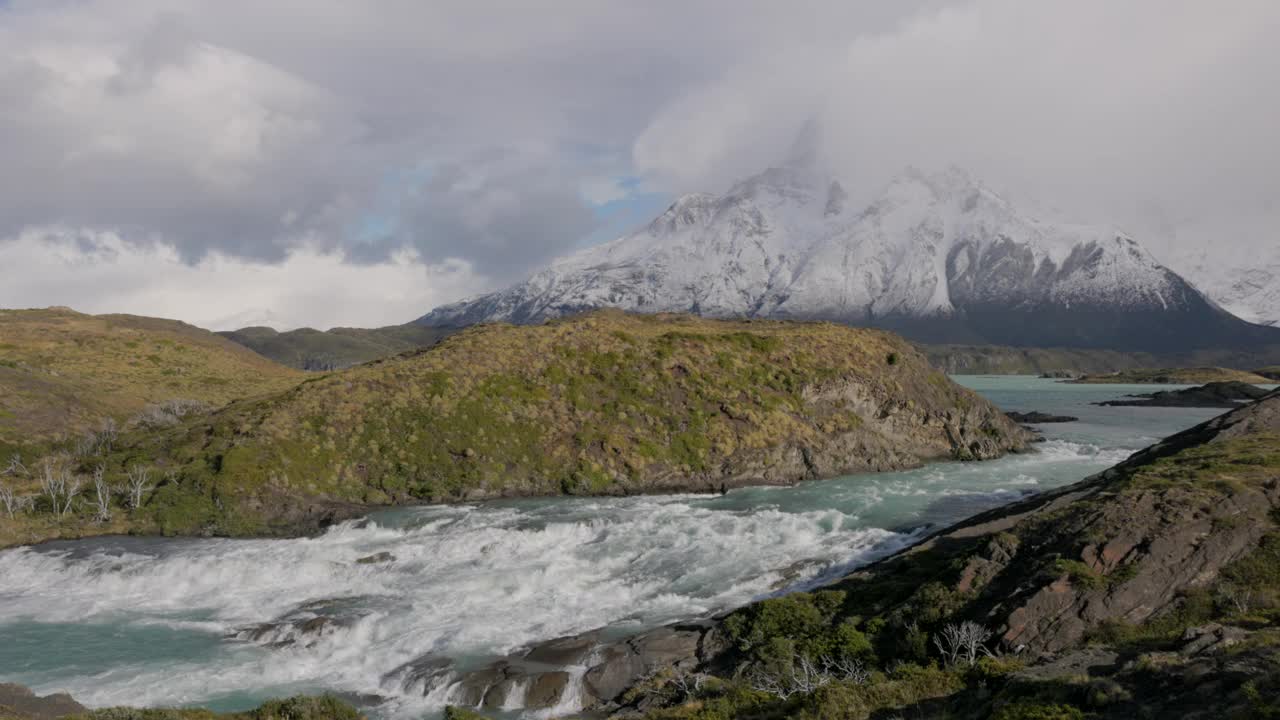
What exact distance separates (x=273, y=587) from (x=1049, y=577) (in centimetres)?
3805

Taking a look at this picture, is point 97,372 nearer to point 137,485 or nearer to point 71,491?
point 71,491

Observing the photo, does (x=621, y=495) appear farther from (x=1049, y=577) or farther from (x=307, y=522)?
(x=1049, y=577)

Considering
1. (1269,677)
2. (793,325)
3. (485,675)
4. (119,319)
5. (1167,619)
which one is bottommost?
(485,675)

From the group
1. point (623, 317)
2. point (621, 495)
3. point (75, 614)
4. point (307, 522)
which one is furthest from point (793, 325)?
point (75, 614)

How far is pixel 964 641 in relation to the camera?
21.5 metres

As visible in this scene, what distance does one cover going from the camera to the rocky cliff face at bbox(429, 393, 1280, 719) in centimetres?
1484

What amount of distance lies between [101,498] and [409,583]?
2805 centimetres

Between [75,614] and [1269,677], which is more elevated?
[1269,677]

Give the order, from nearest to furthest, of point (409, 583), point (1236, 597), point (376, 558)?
point (1236, 597)
point (409, 583)
point (376, 558)

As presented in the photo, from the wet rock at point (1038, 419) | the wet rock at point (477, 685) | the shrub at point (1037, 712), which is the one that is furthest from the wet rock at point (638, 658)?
the wet rock at point (1038, 419)

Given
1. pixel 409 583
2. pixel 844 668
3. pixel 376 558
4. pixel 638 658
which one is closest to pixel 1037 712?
pixel 844 668

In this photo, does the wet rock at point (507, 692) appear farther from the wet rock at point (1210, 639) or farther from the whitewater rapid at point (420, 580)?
the wet rock at point (1210, 639)

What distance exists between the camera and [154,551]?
45.9 meters

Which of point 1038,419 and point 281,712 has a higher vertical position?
point 281,712
